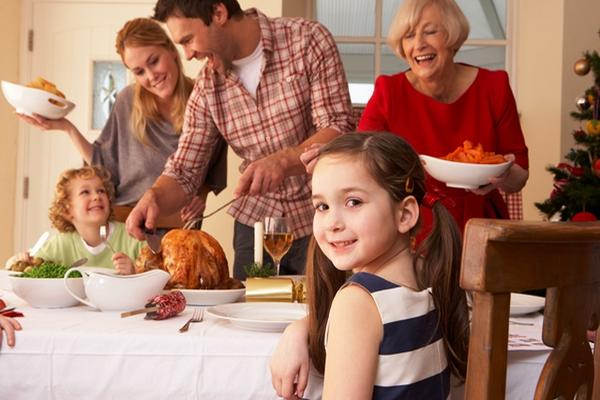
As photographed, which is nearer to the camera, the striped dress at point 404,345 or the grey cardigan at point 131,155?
the striped dress at point 404,345

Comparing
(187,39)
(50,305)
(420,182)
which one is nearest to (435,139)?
(187,39)

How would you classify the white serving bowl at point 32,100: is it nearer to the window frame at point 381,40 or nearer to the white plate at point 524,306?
the white plate at point 524,306

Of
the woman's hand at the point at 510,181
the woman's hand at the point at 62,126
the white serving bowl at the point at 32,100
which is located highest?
the white serving bowl at the point at 32,100

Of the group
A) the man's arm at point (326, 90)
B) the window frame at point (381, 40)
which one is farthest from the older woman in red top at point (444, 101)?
the window frame at point (381, 40)

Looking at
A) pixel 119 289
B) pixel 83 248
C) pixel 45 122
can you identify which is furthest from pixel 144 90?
pixel 119 289

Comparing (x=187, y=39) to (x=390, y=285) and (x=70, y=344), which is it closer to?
(x=70, y=344)

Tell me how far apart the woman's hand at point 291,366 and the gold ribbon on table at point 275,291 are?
1.16 ft

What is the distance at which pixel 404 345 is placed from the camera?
100cm

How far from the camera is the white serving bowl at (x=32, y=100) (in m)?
2.39

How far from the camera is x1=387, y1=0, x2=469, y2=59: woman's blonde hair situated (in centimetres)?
200

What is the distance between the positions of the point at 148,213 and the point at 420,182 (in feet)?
3.23

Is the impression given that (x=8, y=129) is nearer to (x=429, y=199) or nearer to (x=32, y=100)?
(x=32, y=100)

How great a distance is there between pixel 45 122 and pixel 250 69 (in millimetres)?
756

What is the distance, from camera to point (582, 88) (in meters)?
4.34
